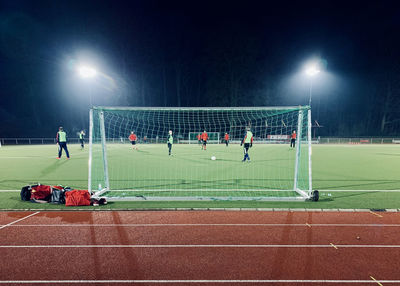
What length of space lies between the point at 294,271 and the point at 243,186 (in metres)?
4.53

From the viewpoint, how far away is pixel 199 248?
3637 millimetres

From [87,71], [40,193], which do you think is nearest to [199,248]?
[40,193]

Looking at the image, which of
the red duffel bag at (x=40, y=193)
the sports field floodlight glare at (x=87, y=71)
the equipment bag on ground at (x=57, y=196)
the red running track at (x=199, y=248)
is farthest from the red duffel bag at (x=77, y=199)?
the sports field floodlight glare at (x=87, y=71)

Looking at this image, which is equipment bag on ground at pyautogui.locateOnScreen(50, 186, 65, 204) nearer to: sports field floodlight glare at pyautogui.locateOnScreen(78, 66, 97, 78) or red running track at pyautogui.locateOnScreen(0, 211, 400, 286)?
red running track at pyautogui.locateOnScreen(0, 211, 400, 286)

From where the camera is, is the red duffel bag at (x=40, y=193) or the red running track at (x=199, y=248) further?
the red duffel bag at (x=40, y=193)

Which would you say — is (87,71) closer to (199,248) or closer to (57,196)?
(57,196)

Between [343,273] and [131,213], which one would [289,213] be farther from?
[131,213]

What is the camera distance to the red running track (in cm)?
294

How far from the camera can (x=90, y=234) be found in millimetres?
4094

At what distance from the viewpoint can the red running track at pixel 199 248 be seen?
9.63 feet

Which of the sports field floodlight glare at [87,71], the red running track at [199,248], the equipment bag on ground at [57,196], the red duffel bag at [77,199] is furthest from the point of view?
the sports field floodlight glare at [87,71]

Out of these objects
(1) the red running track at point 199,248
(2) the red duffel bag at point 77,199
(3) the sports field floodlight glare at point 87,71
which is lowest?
(1) the red running track at point 199,248

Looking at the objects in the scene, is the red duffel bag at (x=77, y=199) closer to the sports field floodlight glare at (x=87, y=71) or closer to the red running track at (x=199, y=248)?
the red running track at (x=199, y=248)

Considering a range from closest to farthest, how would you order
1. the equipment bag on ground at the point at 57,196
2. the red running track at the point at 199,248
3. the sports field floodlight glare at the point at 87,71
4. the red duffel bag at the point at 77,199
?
1. the red running track at the point at 199,248
2. the red duffel bag at the point at 77,199
3. the equipment bag on ground at the point at 57,196
4. the sports field floodlight glare at the point at 87,71
